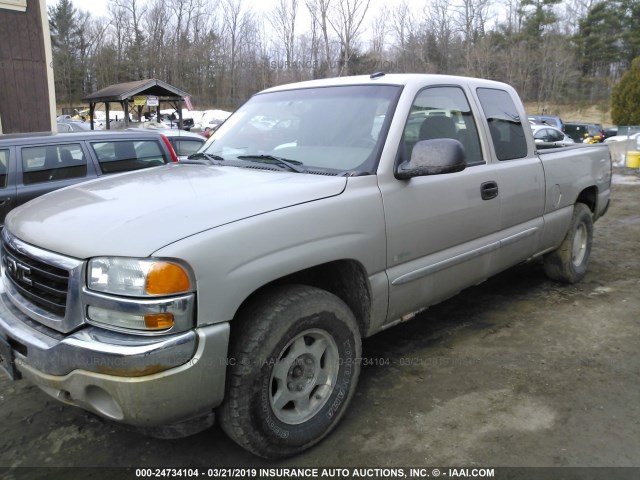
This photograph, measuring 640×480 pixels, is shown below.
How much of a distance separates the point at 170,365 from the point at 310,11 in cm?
3326

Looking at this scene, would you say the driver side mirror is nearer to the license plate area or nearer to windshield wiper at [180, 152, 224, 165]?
windshield wiper at [180, 152, 224, 165]

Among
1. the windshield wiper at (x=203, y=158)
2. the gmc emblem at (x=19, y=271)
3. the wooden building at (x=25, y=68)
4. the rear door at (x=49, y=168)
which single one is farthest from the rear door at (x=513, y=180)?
the wooden building at (x=25, y=68)

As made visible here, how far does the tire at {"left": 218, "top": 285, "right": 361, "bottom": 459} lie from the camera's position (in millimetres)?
2346

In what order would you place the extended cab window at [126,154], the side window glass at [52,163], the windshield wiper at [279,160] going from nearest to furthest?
the windshield wiper at [279,160] < the side window glass at [52,163] < the extended cab window at [126,154]

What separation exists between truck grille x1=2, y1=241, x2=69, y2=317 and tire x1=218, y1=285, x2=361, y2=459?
0.76m

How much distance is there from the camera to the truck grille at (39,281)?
2.28 meters

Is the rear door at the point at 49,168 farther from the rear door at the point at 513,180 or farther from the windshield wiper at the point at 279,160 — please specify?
the rear door at the point at 513,180

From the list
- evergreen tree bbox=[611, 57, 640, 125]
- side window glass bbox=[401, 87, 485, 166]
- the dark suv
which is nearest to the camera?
side window glass bbox=[401, 87, 485, 166]

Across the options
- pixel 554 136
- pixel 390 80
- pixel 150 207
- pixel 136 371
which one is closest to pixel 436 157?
pixel 390 80

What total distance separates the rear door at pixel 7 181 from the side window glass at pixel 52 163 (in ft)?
0.38

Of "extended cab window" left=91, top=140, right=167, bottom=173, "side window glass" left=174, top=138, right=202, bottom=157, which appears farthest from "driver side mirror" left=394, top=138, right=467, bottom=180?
"side window glass" left=174, top=138, right=202, bottom=157

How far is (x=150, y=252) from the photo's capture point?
209cm

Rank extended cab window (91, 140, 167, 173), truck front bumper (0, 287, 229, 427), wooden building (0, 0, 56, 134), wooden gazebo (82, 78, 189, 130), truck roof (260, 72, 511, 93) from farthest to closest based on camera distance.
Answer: wooden gazebo (82, 78, 189, 130)
wooden building (0, 0, 56, 134)
extended cab window (91, 140, 167, 173)
truck roof (260, 72, 511, 93)
truck front bumper (0, 287, 229, 427)

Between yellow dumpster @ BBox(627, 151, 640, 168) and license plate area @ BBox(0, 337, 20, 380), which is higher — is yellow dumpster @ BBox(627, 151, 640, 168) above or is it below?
above
